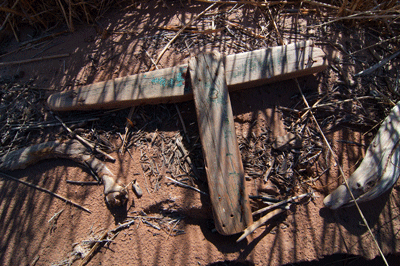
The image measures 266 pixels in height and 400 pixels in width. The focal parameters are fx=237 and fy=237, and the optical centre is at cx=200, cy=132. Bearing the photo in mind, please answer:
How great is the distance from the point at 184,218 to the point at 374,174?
64.5 inches

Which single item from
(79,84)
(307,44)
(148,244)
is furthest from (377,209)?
(79,84)

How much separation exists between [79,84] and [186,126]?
1.32 meters

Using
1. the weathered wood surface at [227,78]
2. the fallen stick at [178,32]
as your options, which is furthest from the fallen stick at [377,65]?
the fallen stick at [178,32]

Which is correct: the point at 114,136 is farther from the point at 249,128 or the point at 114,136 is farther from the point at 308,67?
the point at 308,67

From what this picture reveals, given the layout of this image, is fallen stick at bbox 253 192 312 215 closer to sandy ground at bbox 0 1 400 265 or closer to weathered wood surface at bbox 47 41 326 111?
sandy ground at bbox 0 1 400 265

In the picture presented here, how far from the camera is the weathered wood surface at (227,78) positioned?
2.21 metres

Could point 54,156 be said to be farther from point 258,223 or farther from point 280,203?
point 280,203

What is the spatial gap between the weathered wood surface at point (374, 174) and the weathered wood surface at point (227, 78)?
0.87 metres

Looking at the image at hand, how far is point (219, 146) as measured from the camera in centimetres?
195

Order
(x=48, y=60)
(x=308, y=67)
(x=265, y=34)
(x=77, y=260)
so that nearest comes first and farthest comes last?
(x=77, y=260) < (x=308, y=67) < (x=265, y=34) < (x=48, y=60)

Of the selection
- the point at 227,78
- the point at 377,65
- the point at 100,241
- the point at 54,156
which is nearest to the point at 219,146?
the point at 227,78

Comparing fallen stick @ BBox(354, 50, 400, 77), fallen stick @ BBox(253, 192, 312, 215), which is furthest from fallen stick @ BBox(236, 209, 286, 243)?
fallen stick @ BBox(354, 50, 400, 77)

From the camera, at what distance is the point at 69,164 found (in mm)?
2295

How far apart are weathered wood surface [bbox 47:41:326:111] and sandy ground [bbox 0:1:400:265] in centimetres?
16
